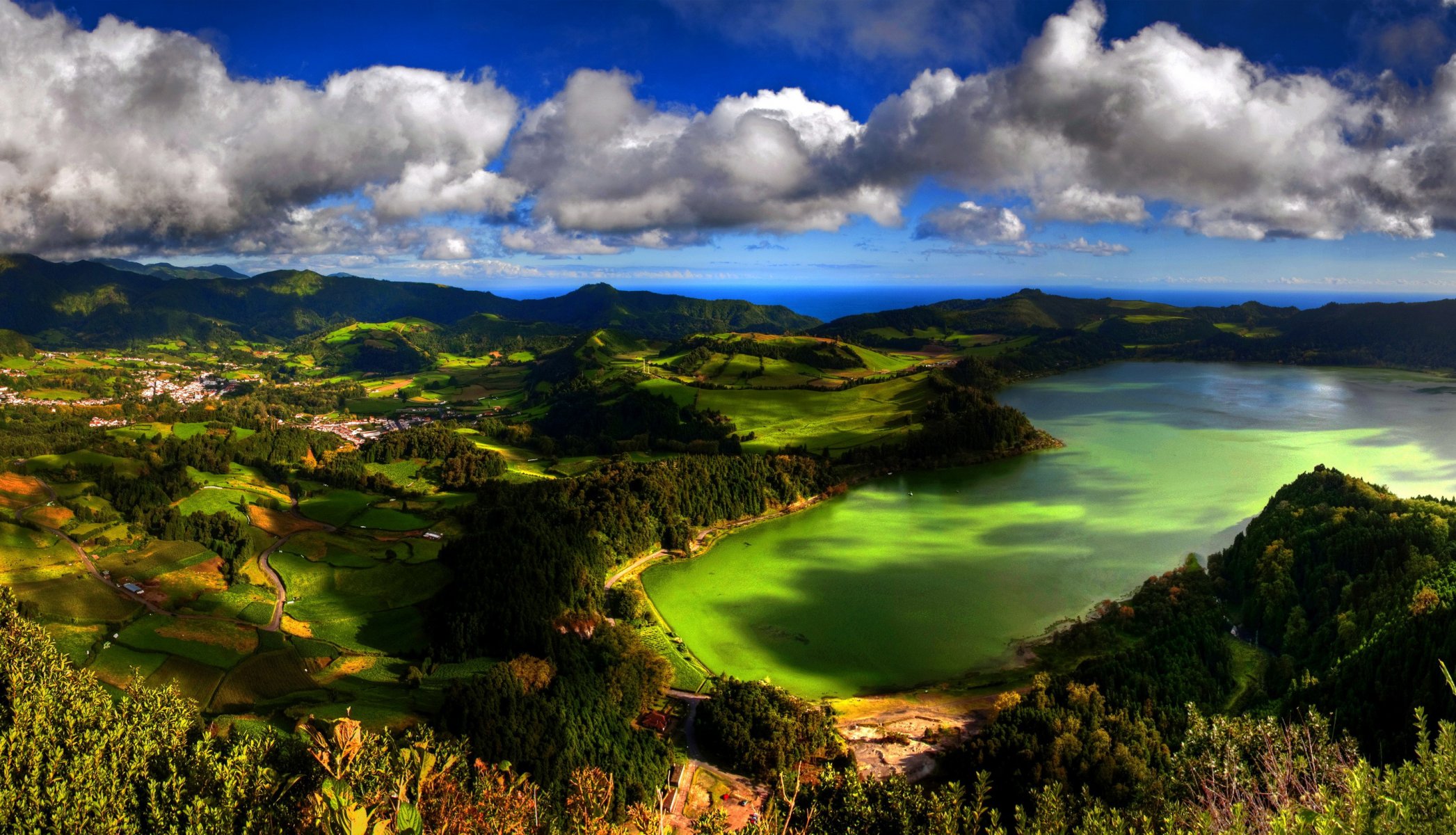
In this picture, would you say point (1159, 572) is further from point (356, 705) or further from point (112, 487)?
point (112, 487)

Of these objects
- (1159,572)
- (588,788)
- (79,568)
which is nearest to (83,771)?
(588,788)

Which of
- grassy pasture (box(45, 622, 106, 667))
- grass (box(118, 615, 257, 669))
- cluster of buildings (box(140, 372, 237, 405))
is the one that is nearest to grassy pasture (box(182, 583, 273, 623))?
grass (box(118, 615, 257, 669))

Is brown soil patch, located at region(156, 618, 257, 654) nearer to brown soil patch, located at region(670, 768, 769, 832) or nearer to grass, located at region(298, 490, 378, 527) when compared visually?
grass, located at region(298, 490, 378, 527)

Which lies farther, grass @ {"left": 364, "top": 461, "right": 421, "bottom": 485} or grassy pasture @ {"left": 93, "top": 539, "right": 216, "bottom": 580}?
grass @ {"left": 364, "top": 461, "right": 421, "bottom": 485}

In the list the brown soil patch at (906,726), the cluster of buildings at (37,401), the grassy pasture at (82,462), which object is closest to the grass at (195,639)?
the brown soil patch at (906,726)

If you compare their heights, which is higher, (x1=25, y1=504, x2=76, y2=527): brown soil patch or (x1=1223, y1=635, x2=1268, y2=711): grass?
(x1=25, y1=504, x2=76, y2=527): brown soil patch

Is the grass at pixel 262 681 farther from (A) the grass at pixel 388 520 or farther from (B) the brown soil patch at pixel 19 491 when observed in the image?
(B) the brown soil patch at pixel 19 491
